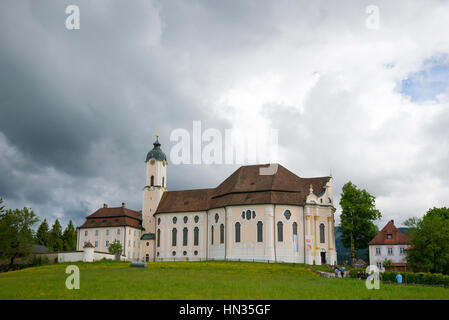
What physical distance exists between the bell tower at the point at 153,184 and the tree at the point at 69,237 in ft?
127

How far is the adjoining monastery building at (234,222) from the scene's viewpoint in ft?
221

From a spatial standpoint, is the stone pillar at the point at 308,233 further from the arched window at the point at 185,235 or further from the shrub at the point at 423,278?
the arched window at the point at 185,235

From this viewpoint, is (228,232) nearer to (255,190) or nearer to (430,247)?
(255,190)

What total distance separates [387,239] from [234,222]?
22.9m

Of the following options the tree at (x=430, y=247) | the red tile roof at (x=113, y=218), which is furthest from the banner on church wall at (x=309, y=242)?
the red tile roof at (x=113, y=218)

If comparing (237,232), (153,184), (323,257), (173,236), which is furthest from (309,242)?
(153,184)

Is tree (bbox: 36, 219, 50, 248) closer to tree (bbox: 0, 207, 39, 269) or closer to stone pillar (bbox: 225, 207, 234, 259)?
tree (bbox: 0, 207, 39, 269)

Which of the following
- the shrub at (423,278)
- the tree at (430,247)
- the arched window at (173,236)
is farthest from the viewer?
the arched window at (173,236)

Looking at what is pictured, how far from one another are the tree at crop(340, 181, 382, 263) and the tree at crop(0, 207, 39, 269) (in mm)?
46012

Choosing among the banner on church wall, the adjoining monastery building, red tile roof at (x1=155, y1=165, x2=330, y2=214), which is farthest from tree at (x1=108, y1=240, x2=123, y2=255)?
the banner on church wall
